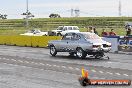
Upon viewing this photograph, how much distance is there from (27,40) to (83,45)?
18.2 meters

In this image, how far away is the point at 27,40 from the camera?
43.0 metres

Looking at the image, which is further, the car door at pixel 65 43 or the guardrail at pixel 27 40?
the guardrail at pixel 27 40

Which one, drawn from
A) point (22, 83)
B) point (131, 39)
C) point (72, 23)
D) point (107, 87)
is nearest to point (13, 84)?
point (22, 83)

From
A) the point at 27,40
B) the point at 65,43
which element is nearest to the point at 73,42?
the point at 65,43

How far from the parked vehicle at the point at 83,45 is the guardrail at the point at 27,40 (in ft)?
35.9

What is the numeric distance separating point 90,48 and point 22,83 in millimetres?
11612

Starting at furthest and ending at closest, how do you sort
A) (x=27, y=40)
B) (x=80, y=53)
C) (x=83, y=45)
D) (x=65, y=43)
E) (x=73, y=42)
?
(x=27, y=40), (x=65, y=43), (x=73, y=42), (x=80, y=53), (x=83, y=45)

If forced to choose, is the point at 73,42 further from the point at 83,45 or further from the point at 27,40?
the point at 27,40

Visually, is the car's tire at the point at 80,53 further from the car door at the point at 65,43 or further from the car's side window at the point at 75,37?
the car door at the point at 65,43

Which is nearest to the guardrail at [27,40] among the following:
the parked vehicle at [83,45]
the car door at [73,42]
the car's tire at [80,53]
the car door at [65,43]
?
the car door at [65,43]

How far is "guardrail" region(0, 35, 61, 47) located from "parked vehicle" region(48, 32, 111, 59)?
35.9ft

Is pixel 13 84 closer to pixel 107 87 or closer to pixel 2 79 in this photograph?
pixel 2 79

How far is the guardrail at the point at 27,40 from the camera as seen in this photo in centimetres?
3978

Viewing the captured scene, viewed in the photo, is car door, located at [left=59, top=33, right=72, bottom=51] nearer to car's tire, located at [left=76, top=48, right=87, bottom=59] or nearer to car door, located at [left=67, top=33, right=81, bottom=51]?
car door, located at [left=67, top=33, right=81, bottom=51]
